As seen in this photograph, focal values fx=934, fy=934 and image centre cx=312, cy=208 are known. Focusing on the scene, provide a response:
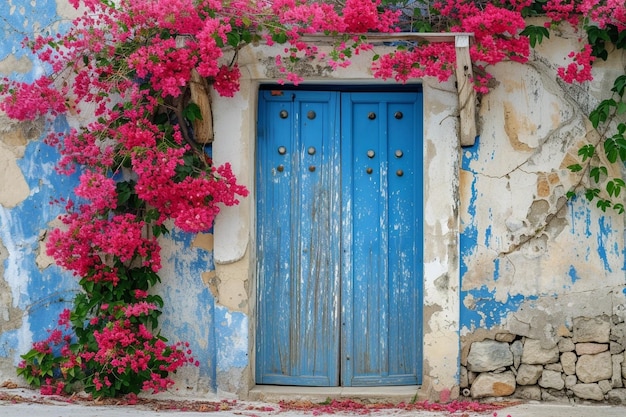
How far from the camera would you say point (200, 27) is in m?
5.38

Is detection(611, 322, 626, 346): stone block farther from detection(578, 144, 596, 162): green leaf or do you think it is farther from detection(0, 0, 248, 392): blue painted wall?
detection(0, 0, 248, 392): blue painted wall

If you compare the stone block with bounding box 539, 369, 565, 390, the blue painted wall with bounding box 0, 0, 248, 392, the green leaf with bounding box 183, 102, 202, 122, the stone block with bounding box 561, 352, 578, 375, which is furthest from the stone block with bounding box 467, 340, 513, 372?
the green leaf with bounding box 183, 102, 202, 122

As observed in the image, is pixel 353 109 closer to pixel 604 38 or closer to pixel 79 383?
pixel 604 38

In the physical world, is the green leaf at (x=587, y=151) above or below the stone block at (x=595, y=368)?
above

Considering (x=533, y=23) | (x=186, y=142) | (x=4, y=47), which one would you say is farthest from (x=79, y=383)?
(x=533, y=23)

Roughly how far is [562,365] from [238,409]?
1.98 metres

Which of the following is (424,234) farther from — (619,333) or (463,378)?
(619,333)

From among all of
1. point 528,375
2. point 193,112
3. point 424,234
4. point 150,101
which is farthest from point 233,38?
point 528,375

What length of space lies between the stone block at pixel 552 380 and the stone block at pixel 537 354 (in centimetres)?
7

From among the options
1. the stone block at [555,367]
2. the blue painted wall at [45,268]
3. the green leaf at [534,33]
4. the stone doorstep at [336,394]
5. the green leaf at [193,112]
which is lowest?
the stone doorstep at [336,394]

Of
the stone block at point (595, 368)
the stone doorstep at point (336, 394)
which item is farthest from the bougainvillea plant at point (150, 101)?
the stone block at point (595, 368)

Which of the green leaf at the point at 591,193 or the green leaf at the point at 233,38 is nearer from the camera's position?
the green leaf at the point at 233,38

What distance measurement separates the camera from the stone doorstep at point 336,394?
18.9 ft

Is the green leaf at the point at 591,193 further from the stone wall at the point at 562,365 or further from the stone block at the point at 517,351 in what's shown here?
the stone block at the point at 517,351
